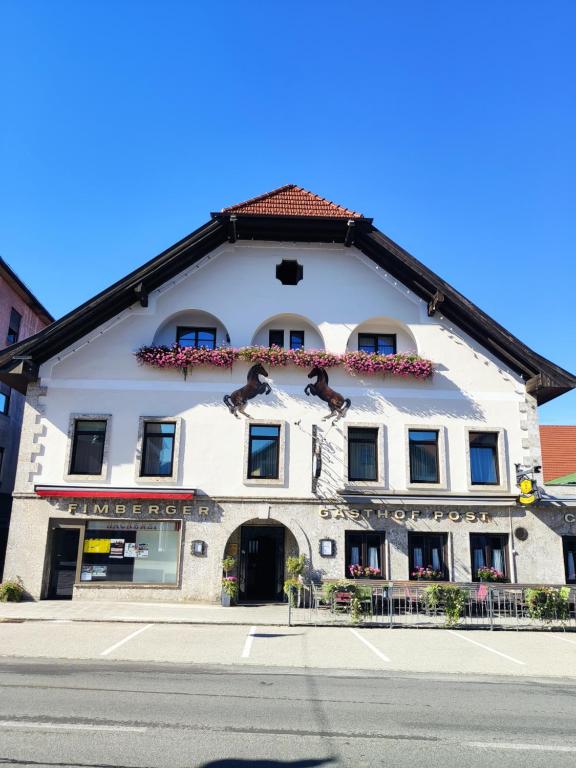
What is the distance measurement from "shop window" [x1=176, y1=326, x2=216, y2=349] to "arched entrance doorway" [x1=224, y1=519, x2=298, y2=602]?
609 cm

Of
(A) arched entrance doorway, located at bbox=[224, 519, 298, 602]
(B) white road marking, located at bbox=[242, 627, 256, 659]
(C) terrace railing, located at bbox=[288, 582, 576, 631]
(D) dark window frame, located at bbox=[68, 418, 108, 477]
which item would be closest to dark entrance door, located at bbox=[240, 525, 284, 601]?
(A) arched entrance doorway, located at bbox=[224, 519, 298, 602]

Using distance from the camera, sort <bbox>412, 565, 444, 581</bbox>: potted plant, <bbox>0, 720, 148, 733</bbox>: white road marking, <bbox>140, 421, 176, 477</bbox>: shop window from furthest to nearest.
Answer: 1. <bbox>140, 421, 176, 477</bbox>: shop window
2. <bbox>412, 565, 444, 581</bbox>: potted plant
3. <bbox>0, 720, 148, 733</bbox>: white road marking

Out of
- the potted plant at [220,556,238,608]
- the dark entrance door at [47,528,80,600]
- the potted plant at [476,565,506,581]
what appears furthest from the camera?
the dark entrance door at [47,528,80,600]

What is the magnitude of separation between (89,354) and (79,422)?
2242 mm

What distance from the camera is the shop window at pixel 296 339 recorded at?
67.9ft

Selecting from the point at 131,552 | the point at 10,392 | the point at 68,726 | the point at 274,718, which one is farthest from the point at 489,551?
the point at 10,392

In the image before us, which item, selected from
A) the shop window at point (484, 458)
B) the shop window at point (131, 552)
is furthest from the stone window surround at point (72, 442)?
the shop window at point (484, 458)

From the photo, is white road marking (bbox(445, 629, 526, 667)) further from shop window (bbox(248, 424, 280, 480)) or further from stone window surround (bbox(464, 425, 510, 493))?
shop window (bbox(248, 424, 280, 480))

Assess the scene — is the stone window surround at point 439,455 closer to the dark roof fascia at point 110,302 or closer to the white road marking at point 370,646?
the white road marking at point 370,646

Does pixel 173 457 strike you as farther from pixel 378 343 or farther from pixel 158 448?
pixel 378 343

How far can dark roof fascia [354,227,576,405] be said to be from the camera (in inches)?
777

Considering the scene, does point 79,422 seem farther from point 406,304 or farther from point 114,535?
point 406,304

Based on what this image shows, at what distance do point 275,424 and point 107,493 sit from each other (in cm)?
555

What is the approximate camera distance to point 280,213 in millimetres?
20609
